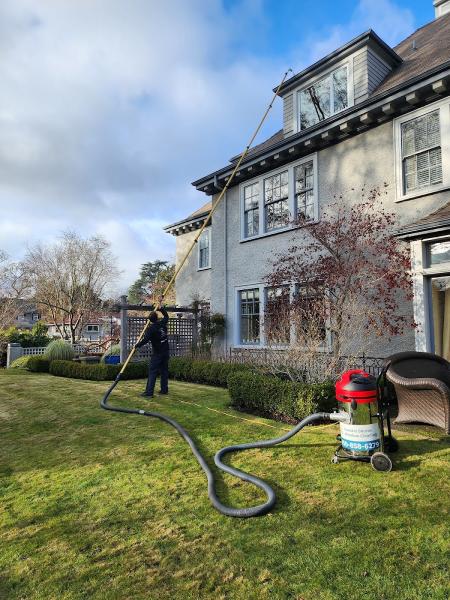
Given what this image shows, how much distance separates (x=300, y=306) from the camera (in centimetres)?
940

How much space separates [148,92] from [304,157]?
17.0 ft

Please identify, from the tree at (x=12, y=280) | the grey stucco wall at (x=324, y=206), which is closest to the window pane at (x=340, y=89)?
the grey stucco wall at (x=324, y=206)

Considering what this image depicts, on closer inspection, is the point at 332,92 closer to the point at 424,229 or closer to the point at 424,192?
the point at 424,192

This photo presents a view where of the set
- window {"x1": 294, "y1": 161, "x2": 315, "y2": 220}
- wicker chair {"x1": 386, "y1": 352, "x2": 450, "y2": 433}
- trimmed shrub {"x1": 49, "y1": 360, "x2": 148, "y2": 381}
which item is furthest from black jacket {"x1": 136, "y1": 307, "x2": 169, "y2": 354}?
window {"x1": 294, "y1": 161, "x2": 315, "y2": 220}

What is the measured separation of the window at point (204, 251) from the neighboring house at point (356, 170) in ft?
9.76

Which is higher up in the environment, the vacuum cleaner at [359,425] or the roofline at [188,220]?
the roofline at [188,220]

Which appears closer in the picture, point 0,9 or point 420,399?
point 420,399

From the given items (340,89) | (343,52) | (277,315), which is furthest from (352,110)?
(277,315)

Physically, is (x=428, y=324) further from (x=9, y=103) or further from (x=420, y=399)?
(x=9, y=103)

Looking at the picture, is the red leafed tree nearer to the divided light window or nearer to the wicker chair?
the divided light window

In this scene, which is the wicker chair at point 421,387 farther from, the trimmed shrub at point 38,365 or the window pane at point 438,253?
the trimmed shrub at point 38,365

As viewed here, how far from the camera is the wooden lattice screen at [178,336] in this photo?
12945 millimetres

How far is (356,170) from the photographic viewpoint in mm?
9914

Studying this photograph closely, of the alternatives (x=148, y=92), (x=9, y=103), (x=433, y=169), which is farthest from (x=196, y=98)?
(x=433, y=169)
